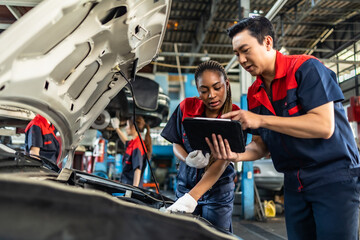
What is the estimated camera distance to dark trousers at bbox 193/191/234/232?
1553 millimetres

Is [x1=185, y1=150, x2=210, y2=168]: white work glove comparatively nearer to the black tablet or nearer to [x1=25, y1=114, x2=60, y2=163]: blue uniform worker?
the black tablet

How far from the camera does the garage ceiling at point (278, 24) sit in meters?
8.34

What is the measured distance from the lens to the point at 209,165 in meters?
1.58

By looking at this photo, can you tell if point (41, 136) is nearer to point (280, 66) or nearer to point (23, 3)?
point (23, 3)

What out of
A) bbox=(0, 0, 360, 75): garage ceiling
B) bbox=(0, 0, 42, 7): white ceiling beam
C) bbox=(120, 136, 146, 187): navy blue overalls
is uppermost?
bbox=(0, 0, 360, 75): garage ceiling

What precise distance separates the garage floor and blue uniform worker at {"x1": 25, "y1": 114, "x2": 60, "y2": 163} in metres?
2.48

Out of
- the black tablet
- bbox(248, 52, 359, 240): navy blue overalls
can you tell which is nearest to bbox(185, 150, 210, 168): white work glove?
the black tablet

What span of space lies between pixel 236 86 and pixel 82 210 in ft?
43.2

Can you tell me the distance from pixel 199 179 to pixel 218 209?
0.18 metres

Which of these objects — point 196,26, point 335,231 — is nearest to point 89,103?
point 335,231

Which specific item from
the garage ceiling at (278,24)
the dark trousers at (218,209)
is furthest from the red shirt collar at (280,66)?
the garage ceiling at (278,24)

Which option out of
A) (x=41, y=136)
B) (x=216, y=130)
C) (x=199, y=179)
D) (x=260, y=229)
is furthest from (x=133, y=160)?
(x=216, y=130)

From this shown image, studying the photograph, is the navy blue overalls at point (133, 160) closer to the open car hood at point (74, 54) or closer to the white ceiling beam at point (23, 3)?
the open car hood at point (74, 54)

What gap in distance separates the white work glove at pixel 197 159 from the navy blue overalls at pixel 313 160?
338 millimetres
